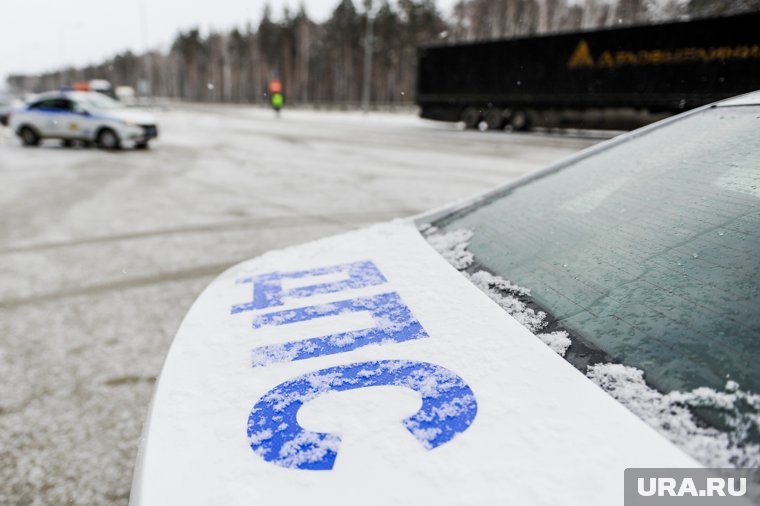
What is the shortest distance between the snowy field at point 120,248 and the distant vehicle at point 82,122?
81 cm

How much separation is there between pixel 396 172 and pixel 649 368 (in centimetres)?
915

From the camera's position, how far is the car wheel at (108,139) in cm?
1332

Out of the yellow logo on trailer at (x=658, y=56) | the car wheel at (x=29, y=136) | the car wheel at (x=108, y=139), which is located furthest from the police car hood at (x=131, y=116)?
the yellow logo on trailer at (x=658, y=56)

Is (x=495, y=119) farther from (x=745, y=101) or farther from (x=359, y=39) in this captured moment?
(x=359, y=39)

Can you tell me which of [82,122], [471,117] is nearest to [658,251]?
[82,122]

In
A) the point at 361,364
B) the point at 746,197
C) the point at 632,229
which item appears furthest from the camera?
the point at 632,229

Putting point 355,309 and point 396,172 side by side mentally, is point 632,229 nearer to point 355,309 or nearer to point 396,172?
point 355,309

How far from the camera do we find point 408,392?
0.95m

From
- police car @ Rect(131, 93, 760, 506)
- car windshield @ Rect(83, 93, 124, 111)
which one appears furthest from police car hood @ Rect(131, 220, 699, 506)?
car windshield @ Rect(83, 93, 124, 111)

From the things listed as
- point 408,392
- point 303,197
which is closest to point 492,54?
point 303,197

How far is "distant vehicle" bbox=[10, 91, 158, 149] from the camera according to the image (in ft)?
43.4

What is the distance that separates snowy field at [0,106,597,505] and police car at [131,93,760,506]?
117 cm

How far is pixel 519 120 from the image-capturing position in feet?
69.3

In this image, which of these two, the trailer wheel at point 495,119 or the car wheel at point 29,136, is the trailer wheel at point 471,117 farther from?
the car wheel at point 29,136
